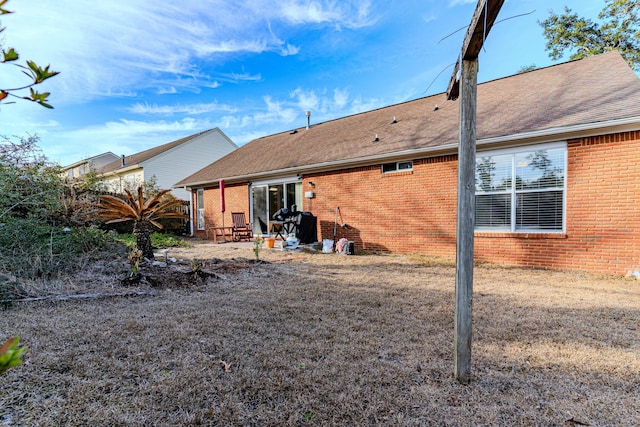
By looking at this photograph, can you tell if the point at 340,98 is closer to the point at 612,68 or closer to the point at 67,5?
the point at 612,68

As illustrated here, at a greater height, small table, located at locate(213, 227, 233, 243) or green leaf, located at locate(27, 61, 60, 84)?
green leaf, located at locate(27, 61, 60, 84)

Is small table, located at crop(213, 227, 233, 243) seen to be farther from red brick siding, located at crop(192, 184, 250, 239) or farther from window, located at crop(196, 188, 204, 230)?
window, located at crop(196, 188, 204, 230)

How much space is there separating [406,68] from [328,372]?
11.5m

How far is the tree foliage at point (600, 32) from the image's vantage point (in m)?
15.7

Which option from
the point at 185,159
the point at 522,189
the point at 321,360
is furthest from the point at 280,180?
the point at 185,159

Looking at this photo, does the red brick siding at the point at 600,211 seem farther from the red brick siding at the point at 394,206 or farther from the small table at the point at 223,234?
the small table at the point at 223,234

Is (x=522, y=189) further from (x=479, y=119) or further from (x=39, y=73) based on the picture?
(x=39, y=73)

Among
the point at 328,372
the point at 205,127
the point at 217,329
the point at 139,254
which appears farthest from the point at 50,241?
the point at 205,127

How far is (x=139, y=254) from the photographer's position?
17.9ft

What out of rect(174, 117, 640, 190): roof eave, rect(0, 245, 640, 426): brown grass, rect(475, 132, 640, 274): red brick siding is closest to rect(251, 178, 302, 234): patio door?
rect(174, 117, 640, 190): roof eave

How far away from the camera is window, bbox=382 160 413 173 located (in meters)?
8.45

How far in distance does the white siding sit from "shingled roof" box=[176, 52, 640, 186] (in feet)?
26.3

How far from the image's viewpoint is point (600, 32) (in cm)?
1684

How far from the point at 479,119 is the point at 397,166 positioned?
7.40ft
